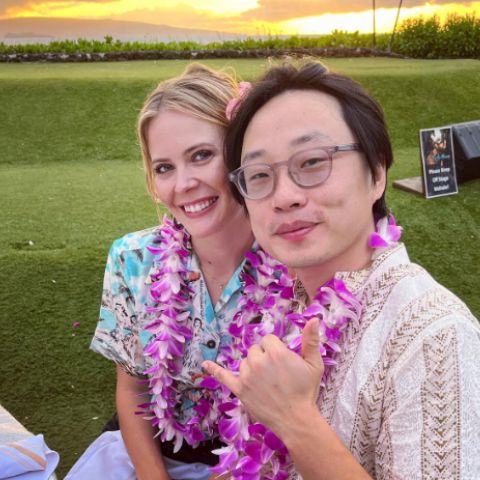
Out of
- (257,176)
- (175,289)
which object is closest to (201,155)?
(175,289)

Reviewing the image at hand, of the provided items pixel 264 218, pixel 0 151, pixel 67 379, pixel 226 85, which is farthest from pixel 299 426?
pixel 0 151

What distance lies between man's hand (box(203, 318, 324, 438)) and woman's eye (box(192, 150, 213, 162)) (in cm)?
88

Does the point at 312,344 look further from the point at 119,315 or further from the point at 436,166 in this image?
the point at 436,166

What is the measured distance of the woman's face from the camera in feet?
6.14

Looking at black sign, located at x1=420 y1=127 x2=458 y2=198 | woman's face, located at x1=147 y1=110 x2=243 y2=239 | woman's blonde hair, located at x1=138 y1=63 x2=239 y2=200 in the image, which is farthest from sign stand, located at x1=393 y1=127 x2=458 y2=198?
woman's face, located at x1=147 y1=110 x2=243 y2=239

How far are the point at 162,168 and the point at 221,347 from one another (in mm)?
621

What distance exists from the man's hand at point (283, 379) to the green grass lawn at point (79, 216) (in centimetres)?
85

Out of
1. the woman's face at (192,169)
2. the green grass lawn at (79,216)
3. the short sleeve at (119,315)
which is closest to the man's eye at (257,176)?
the green grass lawn at (79,216)

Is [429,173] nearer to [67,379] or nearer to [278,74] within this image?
[67,379]

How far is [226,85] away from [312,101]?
27.7 inches

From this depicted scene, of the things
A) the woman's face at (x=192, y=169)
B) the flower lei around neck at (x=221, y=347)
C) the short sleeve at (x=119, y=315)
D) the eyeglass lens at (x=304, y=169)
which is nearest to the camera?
the eyeglass lens at (x=304, y=169)

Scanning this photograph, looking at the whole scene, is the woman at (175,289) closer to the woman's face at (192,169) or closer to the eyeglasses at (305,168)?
the woman's face at (192,169)

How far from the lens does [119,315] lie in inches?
80.9

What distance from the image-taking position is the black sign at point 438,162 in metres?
4.78
